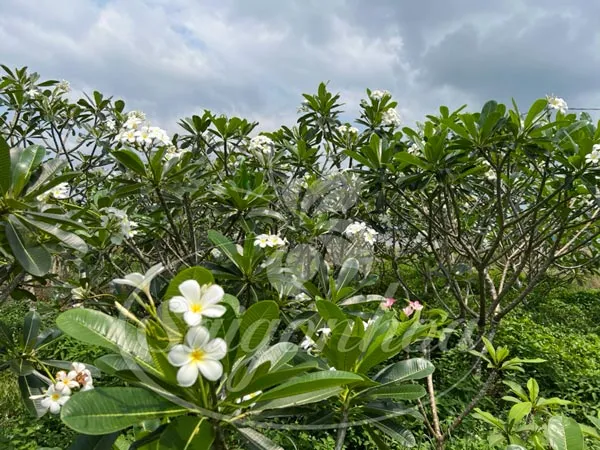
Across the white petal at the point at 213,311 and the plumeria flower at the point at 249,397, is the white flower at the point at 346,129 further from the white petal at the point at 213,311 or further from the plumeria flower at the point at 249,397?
the white petal at the point at 213,311

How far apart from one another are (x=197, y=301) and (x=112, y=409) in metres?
0.22

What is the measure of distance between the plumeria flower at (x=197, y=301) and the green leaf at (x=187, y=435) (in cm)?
19

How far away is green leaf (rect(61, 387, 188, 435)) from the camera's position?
2.33 feet

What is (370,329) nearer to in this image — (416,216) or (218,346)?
(218,346)

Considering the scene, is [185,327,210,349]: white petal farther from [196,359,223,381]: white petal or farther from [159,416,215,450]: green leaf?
[159,416,215,450]: green leaf

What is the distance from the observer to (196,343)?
719mm

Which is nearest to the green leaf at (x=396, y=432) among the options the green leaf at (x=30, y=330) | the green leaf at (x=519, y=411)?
the green leaf at (x=519, y=411)

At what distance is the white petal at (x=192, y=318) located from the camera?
70 cm

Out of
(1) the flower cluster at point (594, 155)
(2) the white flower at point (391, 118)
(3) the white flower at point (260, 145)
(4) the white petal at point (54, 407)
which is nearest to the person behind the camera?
(4) the white petal at point (54, 407)

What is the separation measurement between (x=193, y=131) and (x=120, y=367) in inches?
111

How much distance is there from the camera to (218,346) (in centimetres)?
72

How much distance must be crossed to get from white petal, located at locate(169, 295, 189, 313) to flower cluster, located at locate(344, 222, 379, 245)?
208 cm

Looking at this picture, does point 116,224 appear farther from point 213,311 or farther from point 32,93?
point 32,93

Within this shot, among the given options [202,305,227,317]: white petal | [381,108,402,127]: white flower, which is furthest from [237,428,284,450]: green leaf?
[381,108,402,127]: white flower
